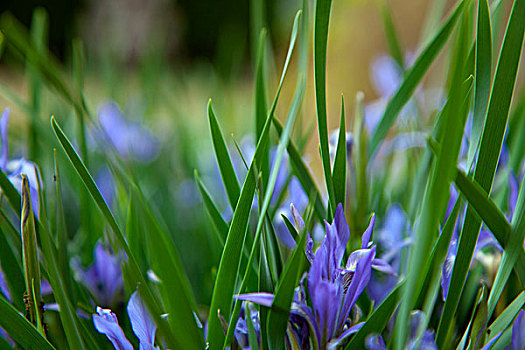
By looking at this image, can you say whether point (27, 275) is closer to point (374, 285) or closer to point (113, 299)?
point (113, 299)

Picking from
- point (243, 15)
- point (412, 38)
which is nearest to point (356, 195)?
point (412, 38)

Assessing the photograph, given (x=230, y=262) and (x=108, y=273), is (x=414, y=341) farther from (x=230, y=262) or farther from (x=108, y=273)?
(x=108, y=273)

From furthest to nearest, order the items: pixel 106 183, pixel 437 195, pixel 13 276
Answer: pixel 106 183 → pixel 13 276 → pixel 437 195

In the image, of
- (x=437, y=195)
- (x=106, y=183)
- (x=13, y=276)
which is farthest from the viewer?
(x=106, y=183)

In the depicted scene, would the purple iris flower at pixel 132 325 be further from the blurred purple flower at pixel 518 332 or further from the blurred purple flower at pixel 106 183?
the blurred purple flower at pixel 106 183

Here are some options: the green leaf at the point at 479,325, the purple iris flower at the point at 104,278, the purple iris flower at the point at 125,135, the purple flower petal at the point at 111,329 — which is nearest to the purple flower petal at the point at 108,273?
the purple iris flower at the point at 104,278

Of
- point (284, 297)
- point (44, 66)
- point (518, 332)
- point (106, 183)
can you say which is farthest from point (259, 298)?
point (106, 183)
